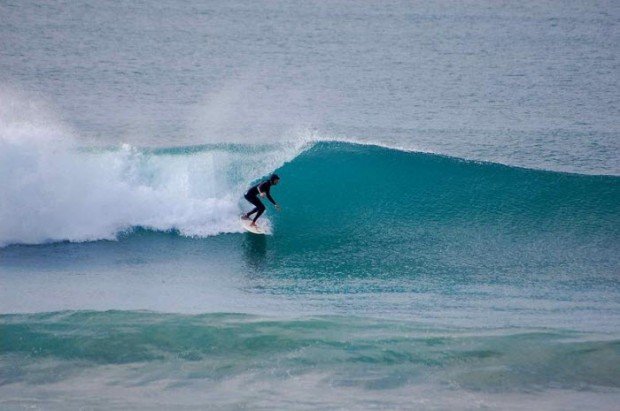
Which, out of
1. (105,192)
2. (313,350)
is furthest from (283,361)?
(105,192)

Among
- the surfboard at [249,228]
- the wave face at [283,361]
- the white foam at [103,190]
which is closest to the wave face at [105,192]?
the white foam at [103,190]

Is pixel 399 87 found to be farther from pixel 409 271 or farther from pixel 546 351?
pixel 546 351

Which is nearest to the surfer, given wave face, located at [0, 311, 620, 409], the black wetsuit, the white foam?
the black wetsuit

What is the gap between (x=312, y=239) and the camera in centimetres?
1338

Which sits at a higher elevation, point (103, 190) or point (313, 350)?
point (103, 190)

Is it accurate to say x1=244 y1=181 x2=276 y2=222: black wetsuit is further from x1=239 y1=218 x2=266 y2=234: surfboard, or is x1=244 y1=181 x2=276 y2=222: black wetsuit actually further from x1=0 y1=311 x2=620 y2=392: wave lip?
x1=0 y1=311 x2=620 y2=392: wave lip

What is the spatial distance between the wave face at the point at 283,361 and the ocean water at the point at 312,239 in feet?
0.09

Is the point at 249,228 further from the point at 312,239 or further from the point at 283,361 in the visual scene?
the point at 283,361

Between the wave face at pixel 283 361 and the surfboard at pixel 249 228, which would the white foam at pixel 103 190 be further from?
the wave face at pixel 283 361

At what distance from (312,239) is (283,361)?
477 centimetres

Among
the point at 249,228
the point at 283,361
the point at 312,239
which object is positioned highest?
the point at 249,228

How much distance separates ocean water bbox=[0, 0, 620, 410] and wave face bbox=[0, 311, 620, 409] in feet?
0.09

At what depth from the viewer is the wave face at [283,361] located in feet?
26.4

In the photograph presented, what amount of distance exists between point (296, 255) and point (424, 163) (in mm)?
4087
